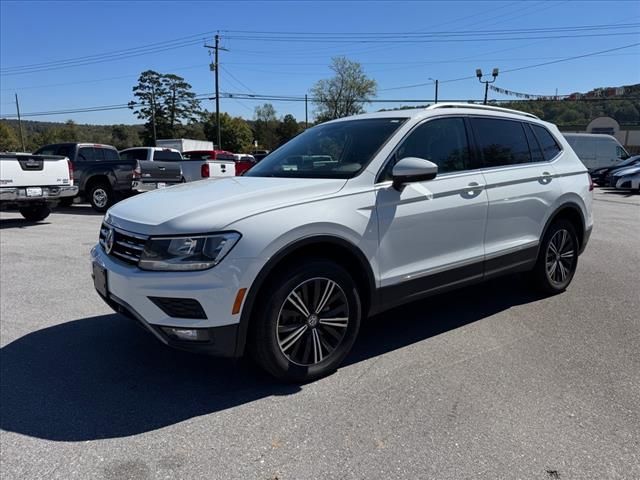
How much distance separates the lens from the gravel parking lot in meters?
2.54

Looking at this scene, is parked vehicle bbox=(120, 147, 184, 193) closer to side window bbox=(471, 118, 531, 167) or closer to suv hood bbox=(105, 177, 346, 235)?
suv hood bbox=(105, 177, 346, 235)

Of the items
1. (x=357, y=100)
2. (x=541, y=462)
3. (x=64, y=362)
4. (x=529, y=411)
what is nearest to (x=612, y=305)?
(x=529, y=411)

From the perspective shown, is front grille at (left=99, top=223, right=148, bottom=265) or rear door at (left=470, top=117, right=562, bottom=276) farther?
rear door at (left=470, top=117, right=562, bottom=276)

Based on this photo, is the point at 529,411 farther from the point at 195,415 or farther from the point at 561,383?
the point at 195,415

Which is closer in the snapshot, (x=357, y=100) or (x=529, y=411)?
(x=529, y=411)

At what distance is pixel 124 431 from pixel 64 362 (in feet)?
4.19

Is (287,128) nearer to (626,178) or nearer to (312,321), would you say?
(626,178)

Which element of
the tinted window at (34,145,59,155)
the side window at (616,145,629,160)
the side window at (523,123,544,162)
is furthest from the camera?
the side window at (616,145,629,160)

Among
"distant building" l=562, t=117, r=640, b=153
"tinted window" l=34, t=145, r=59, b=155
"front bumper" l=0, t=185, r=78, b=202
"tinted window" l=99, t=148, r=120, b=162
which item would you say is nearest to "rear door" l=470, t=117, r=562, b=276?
"front bumper" l=0, t=185, r=78, b=202

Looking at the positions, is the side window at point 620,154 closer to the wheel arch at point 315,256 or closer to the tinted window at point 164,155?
the tinted window at point 164,155

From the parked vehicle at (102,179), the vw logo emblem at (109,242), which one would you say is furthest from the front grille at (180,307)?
the parked vehicle at (102,179)

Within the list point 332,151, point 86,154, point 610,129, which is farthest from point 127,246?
point 610,129

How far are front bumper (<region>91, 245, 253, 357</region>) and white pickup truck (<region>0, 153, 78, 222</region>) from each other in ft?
27.9

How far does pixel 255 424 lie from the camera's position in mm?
2900
